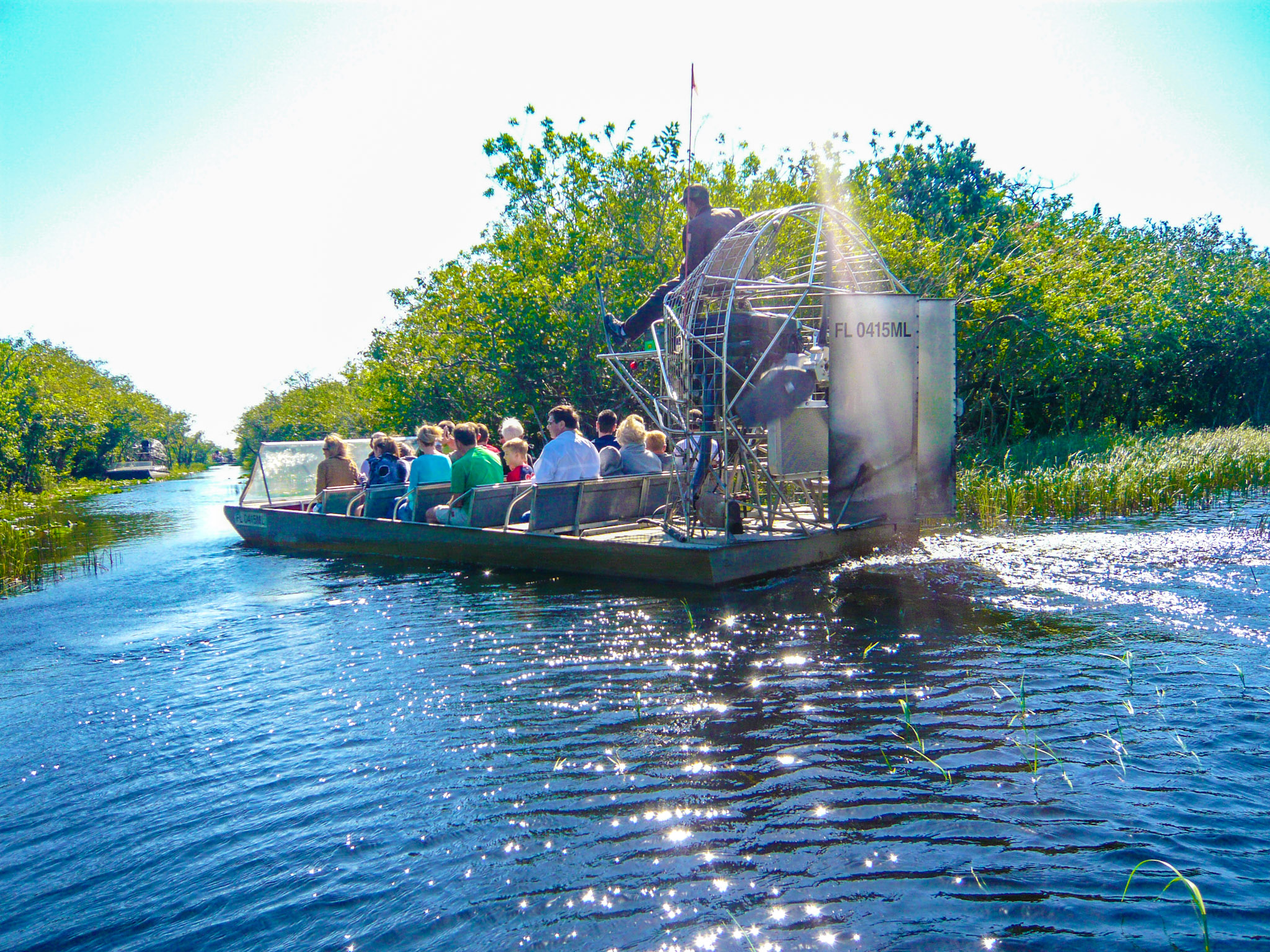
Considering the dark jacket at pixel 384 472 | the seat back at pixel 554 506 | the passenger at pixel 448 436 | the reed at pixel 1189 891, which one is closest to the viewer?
the reed at pixel 1189 891

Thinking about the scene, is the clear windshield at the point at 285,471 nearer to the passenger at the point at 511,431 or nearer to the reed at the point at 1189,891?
the passenger at the point at 511,431

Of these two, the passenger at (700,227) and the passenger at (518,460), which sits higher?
the passenger at (700,227)

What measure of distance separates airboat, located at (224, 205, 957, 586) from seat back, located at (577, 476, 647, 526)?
0.03 meters

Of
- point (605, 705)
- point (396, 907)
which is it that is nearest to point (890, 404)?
point (605, 705)

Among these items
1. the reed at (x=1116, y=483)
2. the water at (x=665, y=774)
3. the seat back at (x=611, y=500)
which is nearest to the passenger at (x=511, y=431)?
the seat back at (x=611, y=500)

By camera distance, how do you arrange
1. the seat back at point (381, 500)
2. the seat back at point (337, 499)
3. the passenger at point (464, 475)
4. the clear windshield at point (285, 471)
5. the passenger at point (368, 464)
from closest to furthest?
the passenger at point (464, 475)
the seat back at point (381, 500)
the passenger at point (368, 464)
the seat back at point (337, 499)
the clear windshield at point (285, 471)

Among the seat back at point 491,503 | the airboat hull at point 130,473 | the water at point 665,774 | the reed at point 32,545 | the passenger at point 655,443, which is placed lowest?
the water at point 665,774

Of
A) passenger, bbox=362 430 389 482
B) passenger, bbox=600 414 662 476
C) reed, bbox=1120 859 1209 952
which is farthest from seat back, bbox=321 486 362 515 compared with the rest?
reed, bbox=1120 859 1209 952

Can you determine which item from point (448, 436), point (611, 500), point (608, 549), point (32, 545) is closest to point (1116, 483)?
point (611, 500)

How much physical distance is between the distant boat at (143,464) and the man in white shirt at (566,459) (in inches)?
→ 2300

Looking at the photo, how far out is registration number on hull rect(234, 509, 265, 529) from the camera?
14.2 metres

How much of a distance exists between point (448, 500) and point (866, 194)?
1291 centimetres

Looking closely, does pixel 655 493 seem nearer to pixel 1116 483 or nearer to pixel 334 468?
pixel 334 468

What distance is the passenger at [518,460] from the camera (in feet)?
39.3
